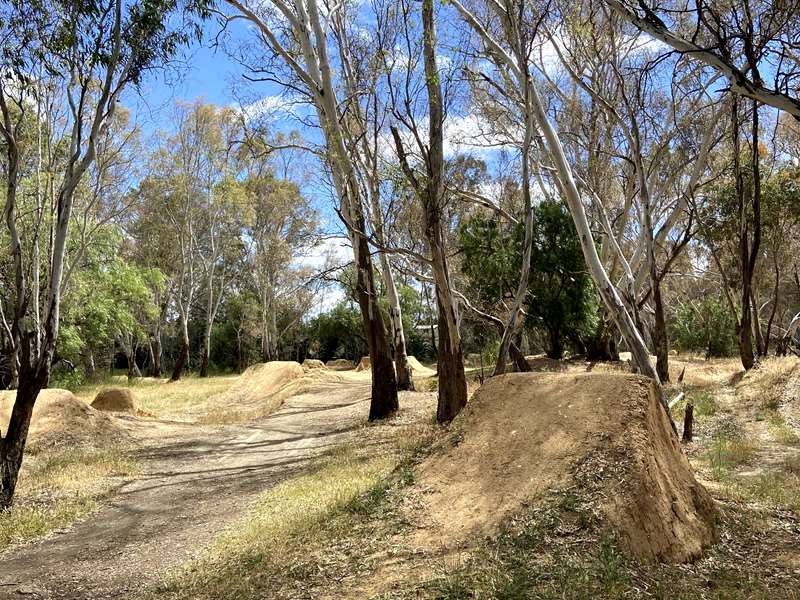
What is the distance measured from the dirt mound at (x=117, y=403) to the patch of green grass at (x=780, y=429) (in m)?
14.6

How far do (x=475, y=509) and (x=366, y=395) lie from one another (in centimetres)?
1366

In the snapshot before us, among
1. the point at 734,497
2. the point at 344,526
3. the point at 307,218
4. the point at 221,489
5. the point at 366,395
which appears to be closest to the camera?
the point at 344,526

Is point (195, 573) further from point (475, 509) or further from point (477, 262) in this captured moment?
point (477, 262)

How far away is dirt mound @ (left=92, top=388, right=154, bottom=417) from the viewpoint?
52.9ft

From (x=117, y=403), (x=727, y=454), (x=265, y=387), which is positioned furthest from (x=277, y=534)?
(x=265, y=387)

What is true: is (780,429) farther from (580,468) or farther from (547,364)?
(547,364)

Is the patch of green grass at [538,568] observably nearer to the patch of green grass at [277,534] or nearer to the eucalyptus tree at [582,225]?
the patch of green grass at [277,534]

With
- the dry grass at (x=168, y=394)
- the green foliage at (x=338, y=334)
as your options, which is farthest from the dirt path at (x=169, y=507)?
the green foliage at (x=338, y=334)

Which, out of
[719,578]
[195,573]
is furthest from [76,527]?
[719,578]

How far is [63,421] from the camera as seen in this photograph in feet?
42.5

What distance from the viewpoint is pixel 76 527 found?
729 centimetres

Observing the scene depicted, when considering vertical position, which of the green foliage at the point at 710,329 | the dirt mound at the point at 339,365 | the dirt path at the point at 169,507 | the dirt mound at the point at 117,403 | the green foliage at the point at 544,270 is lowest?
the dirt path at the point at 169,507

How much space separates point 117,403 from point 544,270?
14.7 meters

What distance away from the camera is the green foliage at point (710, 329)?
30.3 metres
